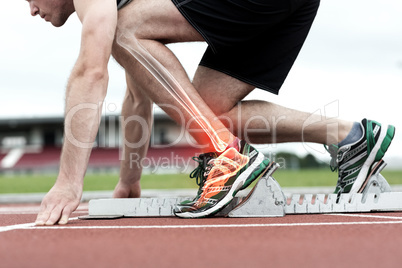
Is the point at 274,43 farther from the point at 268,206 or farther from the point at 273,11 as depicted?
the point at 268,206

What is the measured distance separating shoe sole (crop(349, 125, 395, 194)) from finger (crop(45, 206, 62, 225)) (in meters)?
1.36

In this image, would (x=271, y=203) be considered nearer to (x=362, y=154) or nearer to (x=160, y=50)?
(x=362, y=154)

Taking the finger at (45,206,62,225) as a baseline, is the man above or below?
above

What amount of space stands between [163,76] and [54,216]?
0.74m

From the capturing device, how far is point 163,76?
2.19 m

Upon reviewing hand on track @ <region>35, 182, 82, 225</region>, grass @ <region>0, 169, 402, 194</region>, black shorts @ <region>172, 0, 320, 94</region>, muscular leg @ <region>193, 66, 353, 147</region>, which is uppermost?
black shorts @ <region>172, 0, 320, 94</region>

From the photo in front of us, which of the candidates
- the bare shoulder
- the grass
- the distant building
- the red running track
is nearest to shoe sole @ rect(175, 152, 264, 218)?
the red running track

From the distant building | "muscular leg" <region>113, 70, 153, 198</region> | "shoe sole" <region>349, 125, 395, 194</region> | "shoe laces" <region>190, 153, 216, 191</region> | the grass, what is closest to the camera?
"shoe laces" <region>190, 153, 216, 191</region>

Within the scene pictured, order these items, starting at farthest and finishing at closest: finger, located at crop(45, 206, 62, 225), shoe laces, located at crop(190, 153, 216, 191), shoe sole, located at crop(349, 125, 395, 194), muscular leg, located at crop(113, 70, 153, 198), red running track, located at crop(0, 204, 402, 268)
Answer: muscular leg, located at crop(113, 70, 153, 198), shoe sole, located at crop(349, 125, 395, 194), shoe laces, located at crop(190, 153, 216, 191), finger, located at crop(45, 206, 62, 225), red running track, located at crop(0, 204, 402, 268)

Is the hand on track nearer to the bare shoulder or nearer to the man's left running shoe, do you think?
the man's left running shoe

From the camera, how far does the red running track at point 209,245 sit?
104cm

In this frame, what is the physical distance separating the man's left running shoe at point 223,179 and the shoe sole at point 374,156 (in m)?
0.60

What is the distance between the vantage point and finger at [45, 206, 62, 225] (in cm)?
182

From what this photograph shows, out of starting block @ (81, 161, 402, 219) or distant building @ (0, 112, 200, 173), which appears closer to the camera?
starting block @ (81, 161, 402, 219)
